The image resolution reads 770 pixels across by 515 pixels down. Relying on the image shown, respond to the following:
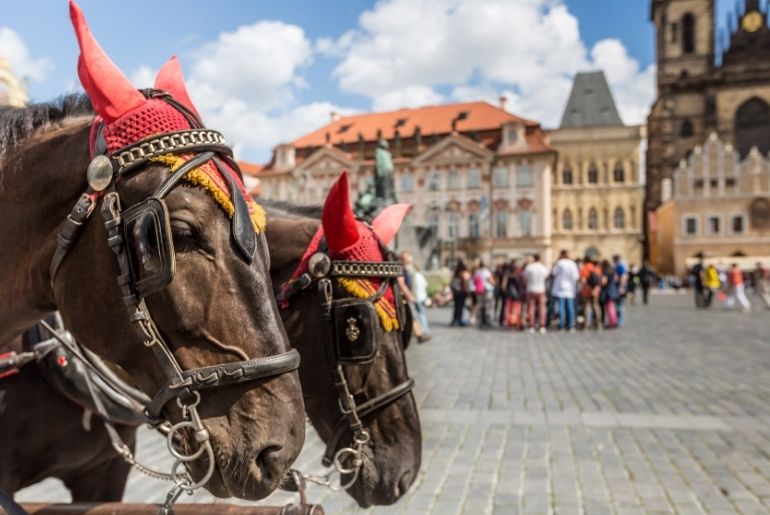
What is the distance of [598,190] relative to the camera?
54562mm

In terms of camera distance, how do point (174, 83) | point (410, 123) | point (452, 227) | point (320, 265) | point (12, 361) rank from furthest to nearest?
1. point (410, 123)
2. point (452, 227)
3. point (320, 265)
4. point (12, 361)
5. point (174, 83)

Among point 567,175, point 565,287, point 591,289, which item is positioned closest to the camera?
point 565,287

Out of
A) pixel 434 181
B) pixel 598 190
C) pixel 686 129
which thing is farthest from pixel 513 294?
pixel 686 129

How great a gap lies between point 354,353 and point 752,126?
7320 cm

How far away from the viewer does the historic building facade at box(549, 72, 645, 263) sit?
53.7 metres

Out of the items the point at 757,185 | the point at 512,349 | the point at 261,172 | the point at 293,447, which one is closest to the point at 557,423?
the point at 293,447

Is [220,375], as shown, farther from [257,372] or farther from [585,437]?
[585,437]

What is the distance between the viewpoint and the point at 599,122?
58562 mm

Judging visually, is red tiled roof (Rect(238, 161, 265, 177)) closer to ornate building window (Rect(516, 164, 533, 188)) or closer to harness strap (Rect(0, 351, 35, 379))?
ornate building window (Rect(516, 164, 533, 188))

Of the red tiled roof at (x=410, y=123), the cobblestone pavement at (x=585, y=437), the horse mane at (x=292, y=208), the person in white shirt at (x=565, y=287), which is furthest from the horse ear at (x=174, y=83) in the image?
the red tiled roof at (x=410, y=123)

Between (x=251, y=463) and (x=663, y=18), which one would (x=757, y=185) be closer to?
(x=663, y=18)

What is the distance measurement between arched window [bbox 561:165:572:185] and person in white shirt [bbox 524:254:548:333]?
142ft

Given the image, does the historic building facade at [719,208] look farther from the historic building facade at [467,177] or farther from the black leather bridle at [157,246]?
the black leather bridle at [157,246]

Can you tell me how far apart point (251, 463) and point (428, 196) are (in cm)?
5156
